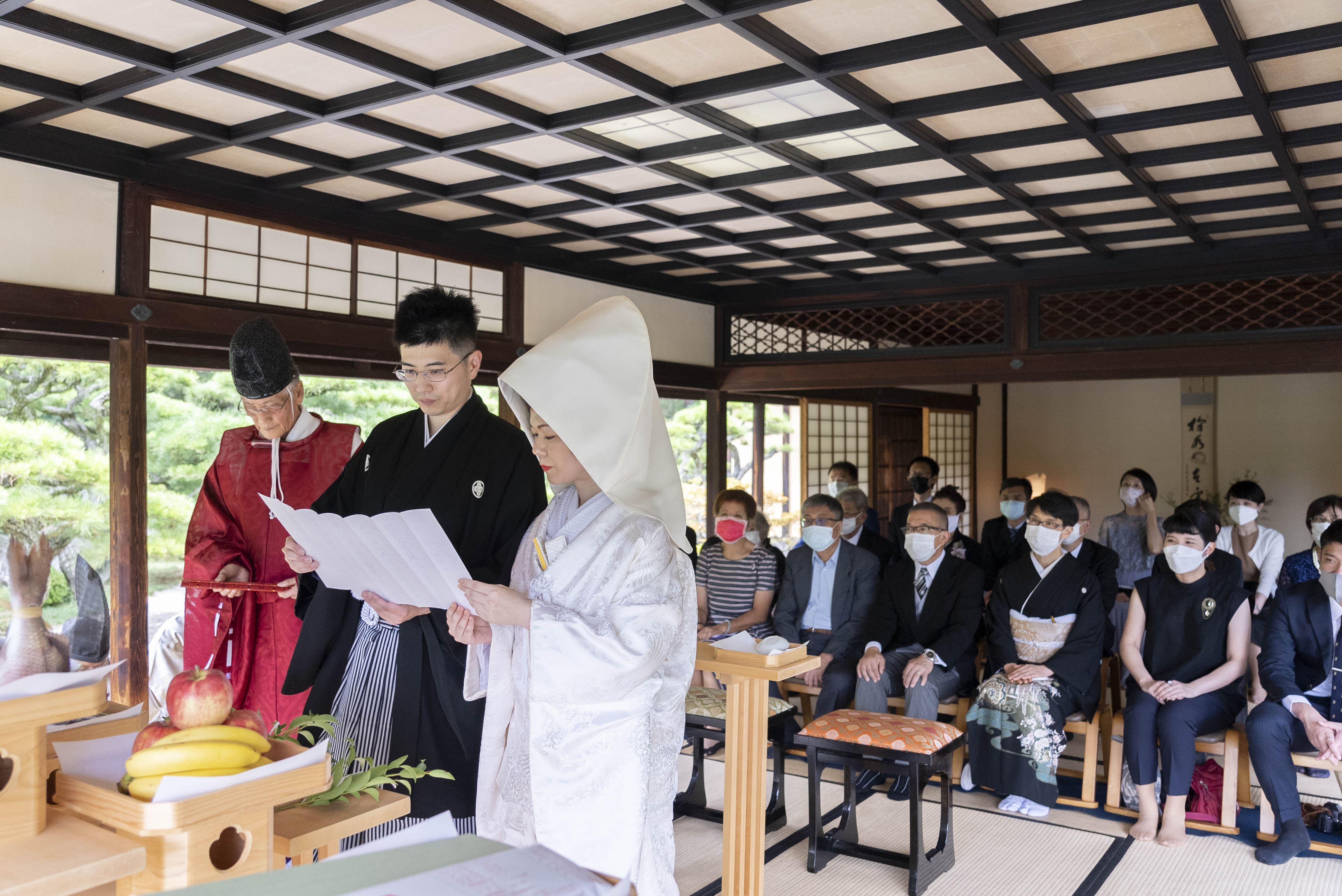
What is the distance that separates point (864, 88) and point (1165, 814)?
9.68ft

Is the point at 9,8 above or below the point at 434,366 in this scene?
above

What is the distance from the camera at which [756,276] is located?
20.5ft

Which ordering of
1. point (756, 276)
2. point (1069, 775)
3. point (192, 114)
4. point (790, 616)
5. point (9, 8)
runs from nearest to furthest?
1. point (9, 8)
2. point (192, 114)
3. point (1069, 775)
4. point (790, 616)
5. point (756, 276)

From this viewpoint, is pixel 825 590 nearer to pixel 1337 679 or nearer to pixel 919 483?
pixel 1337 679

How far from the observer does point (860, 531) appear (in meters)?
5.67

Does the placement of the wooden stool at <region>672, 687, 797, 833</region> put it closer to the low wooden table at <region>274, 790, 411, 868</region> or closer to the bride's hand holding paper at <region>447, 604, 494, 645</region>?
the bride's hand holding paper at <region>447, 604, 494, 645</region>

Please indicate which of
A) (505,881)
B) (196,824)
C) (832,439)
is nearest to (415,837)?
(505,881)

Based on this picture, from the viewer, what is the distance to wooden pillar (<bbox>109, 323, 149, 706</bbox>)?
12.6ft

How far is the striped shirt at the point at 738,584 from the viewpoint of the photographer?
16.6 feet

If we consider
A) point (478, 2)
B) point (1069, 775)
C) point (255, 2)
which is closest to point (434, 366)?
point (478, 2)

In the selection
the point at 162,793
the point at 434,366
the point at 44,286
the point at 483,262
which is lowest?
the point at 162,793

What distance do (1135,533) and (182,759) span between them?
5.90 meters

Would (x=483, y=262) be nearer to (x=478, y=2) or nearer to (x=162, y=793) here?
(x=478, y=2)

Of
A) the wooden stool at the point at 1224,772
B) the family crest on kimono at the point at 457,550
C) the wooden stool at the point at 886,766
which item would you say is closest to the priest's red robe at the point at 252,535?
the family crest on kimono at the point at 457,550
